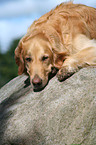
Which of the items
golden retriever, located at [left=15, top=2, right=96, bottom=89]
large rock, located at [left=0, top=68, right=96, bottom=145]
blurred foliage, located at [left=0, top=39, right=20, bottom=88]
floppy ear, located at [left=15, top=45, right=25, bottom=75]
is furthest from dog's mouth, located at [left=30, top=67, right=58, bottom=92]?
blurred foliage, located at [left=0, top=39, right=20, bottom=88]

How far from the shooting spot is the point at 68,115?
4477mm

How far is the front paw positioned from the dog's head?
12.0 inches

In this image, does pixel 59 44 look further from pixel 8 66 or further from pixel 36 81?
pixel 8 66

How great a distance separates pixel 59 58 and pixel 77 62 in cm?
47

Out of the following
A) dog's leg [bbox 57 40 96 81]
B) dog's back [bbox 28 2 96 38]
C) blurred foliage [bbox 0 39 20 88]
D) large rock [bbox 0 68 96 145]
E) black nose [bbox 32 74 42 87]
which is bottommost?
blurred foliage [bbox 0 39 20 88]

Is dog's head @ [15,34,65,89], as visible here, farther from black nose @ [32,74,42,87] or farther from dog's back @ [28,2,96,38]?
dog's back @ [28,2,96,38]

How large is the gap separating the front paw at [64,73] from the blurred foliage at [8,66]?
1502 inches

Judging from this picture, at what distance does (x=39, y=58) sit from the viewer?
5238mm

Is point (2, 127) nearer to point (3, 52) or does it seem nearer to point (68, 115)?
point (68, 115)

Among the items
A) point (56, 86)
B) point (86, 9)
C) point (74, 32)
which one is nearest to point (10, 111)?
point (56, 86)

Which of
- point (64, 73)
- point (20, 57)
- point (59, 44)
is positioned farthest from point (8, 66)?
point (64, 73)

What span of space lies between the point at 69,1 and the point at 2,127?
151 inches

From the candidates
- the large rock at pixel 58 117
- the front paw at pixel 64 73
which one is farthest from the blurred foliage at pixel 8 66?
the large rock at pixel 58 117

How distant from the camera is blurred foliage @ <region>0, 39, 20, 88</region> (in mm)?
45531
